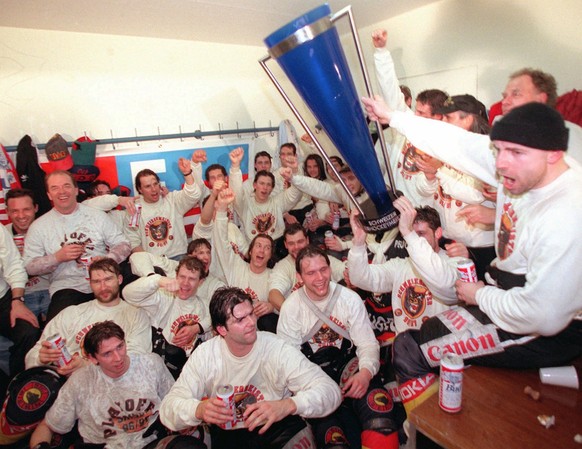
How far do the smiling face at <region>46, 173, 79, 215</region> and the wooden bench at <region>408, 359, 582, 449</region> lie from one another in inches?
119

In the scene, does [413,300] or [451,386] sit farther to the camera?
[413,300]

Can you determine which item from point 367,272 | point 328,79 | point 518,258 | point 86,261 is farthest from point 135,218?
point 518,258

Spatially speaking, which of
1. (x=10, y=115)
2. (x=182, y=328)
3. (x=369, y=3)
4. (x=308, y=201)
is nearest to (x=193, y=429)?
(x=182, y=328)

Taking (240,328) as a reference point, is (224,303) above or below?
above

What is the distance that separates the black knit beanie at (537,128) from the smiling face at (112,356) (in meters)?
2.14

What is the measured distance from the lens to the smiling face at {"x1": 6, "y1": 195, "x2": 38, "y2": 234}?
326 cm

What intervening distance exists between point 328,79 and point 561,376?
1.43 metres

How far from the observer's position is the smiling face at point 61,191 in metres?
3.10

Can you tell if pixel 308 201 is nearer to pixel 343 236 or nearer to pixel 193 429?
pixel 343 236

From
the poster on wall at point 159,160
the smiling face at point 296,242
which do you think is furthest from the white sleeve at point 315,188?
the poster on wall at point 159,160

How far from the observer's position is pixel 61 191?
3.11 m

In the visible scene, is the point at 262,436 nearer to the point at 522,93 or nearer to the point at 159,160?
the point at 522,93

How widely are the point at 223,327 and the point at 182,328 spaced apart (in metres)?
0.84

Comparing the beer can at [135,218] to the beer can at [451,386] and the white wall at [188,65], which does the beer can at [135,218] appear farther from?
the beer can at [451,386]
